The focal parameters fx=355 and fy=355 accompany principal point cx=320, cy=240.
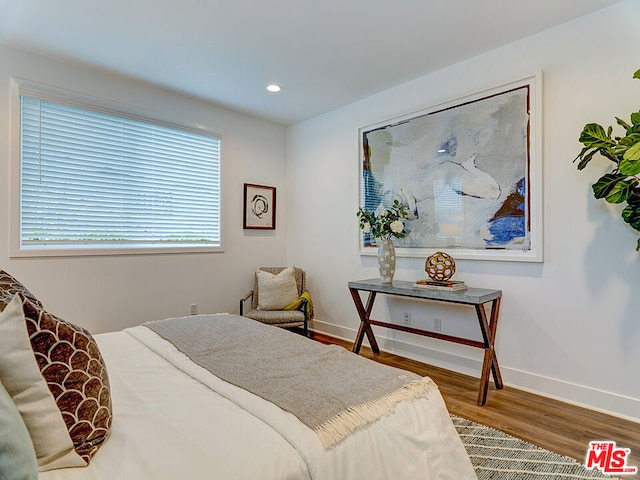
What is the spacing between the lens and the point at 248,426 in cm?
111

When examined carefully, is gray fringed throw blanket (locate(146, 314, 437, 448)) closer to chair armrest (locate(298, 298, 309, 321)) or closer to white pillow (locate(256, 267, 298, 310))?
chair armrest (locate(298, 298, 309, 321))

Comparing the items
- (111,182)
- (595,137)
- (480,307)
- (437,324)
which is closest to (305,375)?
(480,307)

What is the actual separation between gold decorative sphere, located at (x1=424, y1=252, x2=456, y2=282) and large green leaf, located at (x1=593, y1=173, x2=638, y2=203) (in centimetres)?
106

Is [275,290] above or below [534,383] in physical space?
above

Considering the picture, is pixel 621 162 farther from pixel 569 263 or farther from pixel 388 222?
pixel 388 222

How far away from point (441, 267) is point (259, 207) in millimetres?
2475

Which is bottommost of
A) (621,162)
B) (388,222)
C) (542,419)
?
(542,419)

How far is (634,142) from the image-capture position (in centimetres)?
195

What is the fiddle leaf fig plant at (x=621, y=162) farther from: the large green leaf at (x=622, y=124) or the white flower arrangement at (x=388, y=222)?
the white flower arrangement at (x=388, y=222)

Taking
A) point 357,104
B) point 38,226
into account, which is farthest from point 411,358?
point 38,226

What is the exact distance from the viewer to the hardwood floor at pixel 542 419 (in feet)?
6.64

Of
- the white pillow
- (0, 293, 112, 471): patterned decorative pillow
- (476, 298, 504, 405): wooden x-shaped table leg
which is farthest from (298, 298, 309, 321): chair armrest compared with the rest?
(0, 293, 112, 471): patterned decorative pillow

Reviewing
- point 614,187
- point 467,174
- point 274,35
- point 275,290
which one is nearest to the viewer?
point 614,187

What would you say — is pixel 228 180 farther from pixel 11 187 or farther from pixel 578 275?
pixel 578 275
